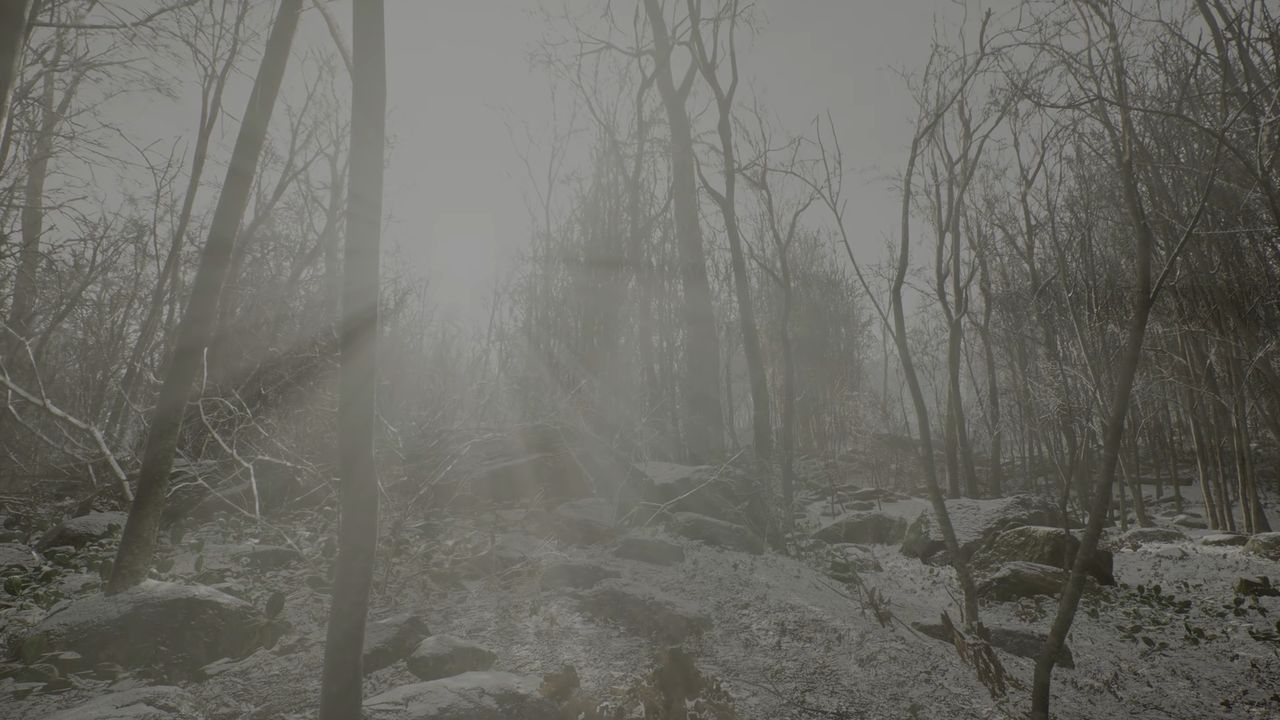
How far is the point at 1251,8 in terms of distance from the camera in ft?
13.3

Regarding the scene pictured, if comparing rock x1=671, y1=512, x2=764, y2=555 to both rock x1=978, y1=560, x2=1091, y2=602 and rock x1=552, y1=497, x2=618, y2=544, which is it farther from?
rock x1=978, y1=560, x2=1091, y2=602

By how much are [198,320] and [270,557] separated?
1880mm

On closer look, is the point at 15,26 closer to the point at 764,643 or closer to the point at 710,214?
the point at 764,643

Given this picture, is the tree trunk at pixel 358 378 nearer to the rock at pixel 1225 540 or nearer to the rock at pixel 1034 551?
the rock at pixel 1034 551

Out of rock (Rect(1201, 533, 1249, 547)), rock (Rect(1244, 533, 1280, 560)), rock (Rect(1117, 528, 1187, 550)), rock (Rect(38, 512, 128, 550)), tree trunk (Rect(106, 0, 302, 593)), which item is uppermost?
tree trunk (Rect(106, 0, 302, 593))

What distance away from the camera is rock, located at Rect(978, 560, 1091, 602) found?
4676 mm

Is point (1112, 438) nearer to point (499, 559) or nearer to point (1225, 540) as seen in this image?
point (499, 559)

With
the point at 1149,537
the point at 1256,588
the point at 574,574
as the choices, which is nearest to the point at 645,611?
the point at 574,574

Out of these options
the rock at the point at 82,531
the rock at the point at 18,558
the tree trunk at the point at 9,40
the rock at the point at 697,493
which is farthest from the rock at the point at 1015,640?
the rock at the point at 18,558

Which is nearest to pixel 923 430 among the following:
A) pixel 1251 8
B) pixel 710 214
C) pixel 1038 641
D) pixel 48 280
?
pixel 1038 641

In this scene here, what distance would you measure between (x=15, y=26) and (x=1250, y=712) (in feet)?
22.9

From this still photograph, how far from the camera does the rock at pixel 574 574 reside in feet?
13.5

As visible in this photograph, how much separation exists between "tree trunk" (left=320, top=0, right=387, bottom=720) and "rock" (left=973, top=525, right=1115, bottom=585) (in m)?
5.33

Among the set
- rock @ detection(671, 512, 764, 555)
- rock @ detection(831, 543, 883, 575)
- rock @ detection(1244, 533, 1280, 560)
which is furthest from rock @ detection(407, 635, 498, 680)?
rock @ detection(1244, 533, 1280, 560)
